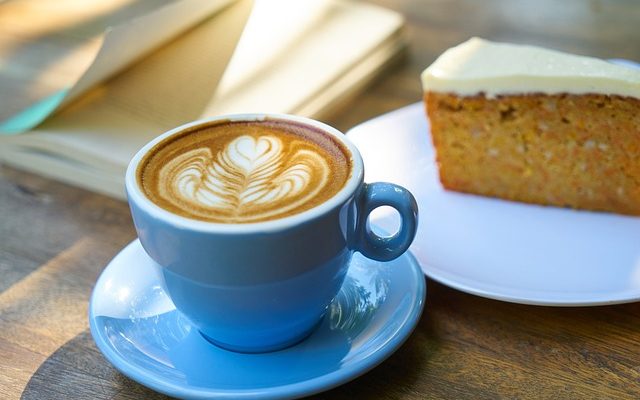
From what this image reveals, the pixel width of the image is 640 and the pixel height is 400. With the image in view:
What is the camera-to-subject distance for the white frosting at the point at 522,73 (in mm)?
1024

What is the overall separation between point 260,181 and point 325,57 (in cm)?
60

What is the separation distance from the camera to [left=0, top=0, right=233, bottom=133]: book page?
44.6 inches

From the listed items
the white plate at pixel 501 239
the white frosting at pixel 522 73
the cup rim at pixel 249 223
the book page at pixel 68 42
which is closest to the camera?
the cup rim at pixel 249 223

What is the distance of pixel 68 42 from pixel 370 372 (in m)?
1.03

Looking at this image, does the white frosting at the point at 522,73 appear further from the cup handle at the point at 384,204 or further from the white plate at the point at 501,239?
the cup handle at the point at 384,204

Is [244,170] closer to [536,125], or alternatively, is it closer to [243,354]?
[243,354]

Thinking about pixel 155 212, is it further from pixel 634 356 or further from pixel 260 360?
pixel 634 356

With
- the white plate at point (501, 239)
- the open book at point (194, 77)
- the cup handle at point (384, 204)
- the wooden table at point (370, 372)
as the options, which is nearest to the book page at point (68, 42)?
the open book at point (194, 77)

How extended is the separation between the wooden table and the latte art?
184 millimetres

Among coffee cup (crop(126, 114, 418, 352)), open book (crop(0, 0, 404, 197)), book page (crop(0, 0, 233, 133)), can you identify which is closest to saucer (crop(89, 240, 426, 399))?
coffee cup (crop(126, 114, 418, 352))

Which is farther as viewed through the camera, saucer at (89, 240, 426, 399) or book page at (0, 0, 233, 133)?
book page at (0, 0, 233, 133)

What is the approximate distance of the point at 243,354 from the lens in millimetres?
740

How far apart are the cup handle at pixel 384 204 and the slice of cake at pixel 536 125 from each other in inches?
14.2

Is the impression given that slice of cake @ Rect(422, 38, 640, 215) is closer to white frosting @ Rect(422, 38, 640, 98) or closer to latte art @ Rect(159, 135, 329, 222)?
white frosting @ Rect(422, 38, 640, 98)
